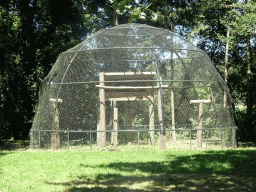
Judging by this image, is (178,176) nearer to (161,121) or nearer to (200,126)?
(161,121)

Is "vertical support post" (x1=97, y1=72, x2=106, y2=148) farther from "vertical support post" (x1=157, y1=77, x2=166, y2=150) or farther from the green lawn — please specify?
"vertical support post" (x1=157, y1=77, x2=166, y2=150)

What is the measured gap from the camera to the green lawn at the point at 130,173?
5.07 metres

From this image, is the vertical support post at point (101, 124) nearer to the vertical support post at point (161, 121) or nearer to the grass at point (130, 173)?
the grass at point (130, 173)

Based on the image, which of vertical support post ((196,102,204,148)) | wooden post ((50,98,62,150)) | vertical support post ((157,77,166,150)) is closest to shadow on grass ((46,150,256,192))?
vertical support post ((157,77,166,150))

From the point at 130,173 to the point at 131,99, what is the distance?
461 cm

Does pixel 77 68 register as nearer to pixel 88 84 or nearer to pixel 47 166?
pixel 88 84

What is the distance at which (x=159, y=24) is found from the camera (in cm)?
2008

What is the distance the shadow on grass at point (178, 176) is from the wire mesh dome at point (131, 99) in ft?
9.51

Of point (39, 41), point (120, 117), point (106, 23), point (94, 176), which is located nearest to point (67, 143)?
point (120, 117)

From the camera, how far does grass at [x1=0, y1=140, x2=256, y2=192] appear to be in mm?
5070

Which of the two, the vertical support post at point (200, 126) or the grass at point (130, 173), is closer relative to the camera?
the grass at point (130, 173)

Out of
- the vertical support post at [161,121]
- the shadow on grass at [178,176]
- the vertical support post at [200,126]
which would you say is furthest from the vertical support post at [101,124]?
the vertical support post at [200,126]

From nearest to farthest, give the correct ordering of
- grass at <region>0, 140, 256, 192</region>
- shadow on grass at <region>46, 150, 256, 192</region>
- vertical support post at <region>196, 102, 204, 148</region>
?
1. shadow on grass at <region>46, 150, 256, 192</region>
2. grass at <region>0, 140, 256, 192</region>
3. vertical support post at <region>196, 102, 204, 148</region>

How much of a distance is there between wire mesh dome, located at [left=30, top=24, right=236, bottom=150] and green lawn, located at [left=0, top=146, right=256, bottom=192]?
2.01 metres
